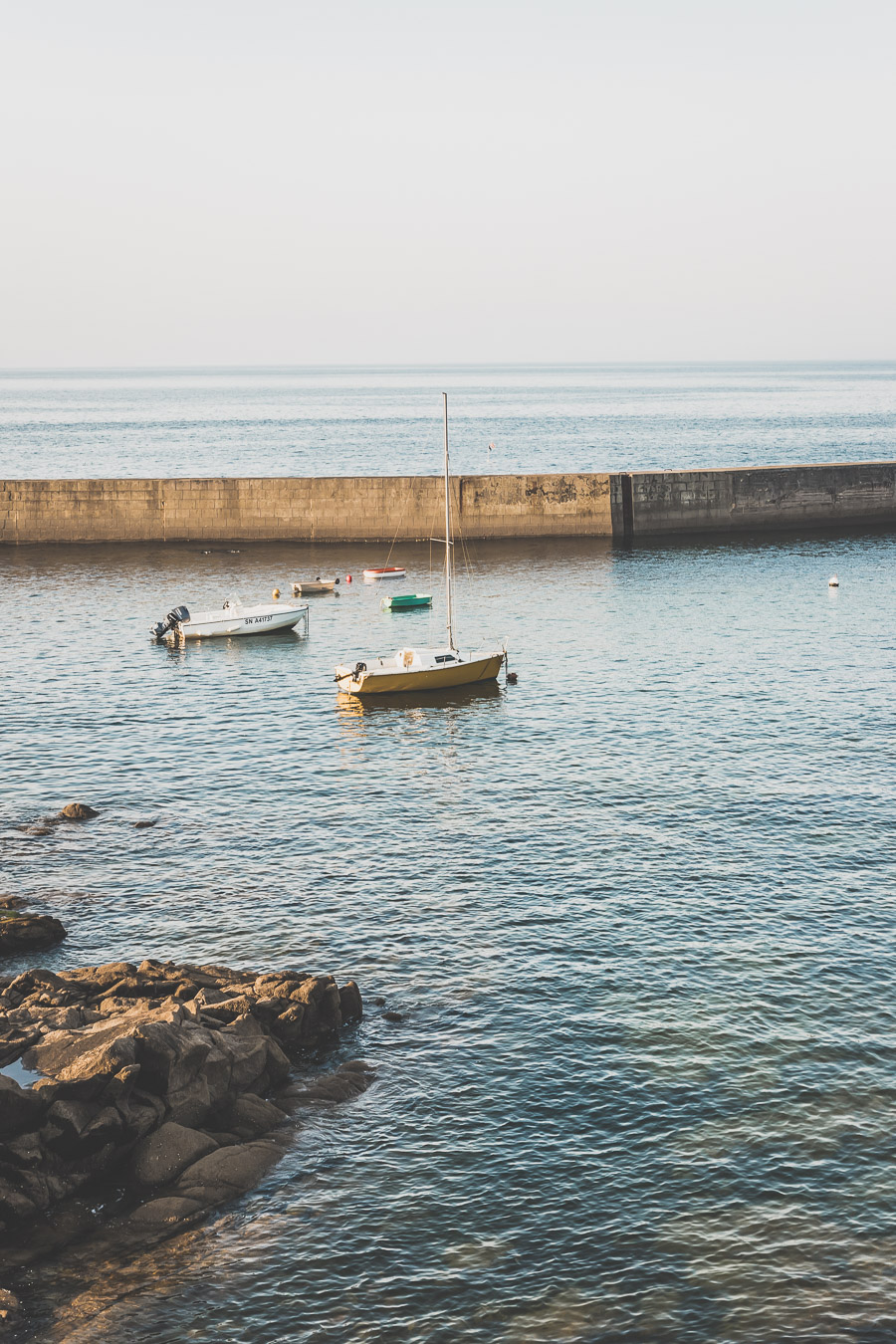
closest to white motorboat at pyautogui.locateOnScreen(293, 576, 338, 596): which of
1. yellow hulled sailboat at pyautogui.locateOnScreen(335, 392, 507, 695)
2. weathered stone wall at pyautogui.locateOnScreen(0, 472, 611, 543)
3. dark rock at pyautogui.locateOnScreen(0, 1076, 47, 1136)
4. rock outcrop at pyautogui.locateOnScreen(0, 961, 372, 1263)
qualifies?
weathered stone wall at pyautogui.locateOnScreen(0, 472, 611, 543)

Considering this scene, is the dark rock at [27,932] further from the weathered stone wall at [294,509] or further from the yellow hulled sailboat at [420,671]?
the weathered stone wall at [294,509]

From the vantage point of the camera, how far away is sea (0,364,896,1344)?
49.2ft

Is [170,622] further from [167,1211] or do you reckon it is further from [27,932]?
[167,1211]

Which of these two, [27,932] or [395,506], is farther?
[395,506]

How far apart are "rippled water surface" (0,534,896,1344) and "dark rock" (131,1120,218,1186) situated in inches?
42.5

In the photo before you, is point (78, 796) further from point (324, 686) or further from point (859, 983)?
point (859, 983)

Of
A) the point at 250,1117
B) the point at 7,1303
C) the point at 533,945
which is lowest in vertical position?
the point at 7,1303

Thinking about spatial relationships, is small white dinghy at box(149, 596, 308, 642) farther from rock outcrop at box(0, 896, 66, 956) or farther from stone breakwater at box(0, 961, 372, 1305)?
stone breakwater at box(0, 961, 372, 1305)

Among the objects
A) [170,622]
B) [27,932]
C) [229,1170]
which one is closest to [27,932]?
[27,932]

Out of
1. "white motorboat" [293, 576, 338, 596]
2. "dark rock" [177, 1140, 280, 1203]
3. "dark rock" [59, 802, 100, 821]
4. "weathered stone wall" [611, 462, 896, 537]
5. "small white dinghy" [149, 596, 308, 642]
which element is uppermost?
"weathered stone wall" [611, 462, 896, 537]

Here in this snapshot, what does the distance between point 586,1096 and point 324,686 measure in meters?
29.3

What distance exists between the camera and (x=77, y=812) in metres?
31.0

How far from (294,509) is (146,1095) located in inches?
2332

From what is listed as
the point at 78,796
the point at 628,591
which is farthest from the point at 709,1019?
the point at 628,591
